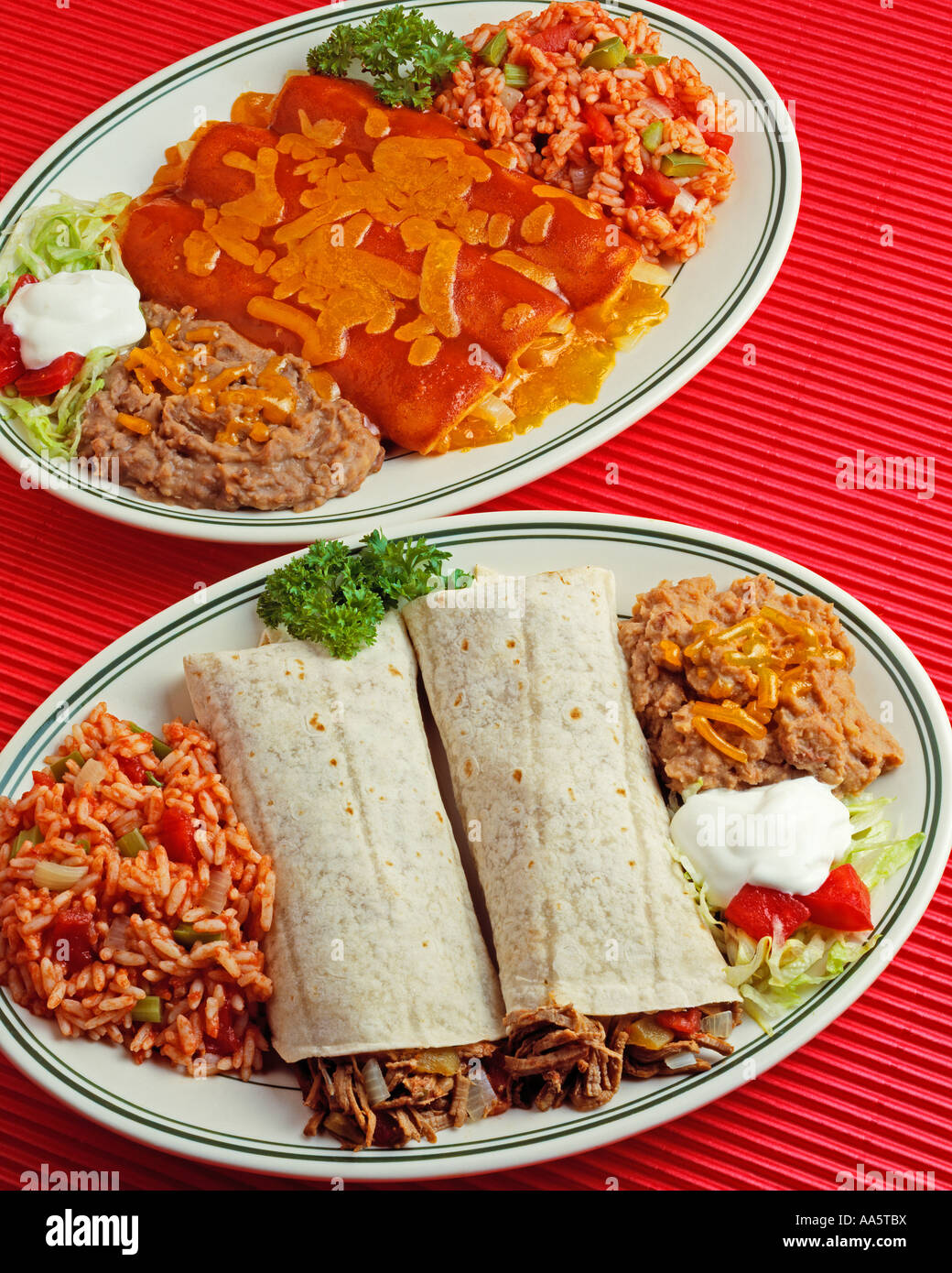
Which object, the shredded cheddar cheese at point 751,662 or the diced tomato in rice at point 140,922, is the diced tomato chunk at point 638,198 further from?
the diced tomato in rice at point 140,922

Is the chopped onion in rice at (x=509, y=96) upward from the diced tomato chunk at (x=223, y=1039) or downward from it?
upward

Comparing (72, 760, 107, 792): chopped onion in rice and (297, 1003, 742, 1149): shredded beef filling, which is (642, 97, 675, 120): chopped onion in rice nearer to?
(72, 760, 107, 792): chopped onion in rice

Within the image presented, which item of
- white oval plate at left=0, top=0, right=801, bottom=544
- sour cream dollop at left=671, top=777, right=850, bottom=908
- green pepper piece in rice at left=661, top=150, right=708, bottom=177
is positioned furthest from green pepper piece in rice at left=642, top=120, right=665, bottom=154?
sour cream dollop at left=671, top=777, right=850, bottom=908

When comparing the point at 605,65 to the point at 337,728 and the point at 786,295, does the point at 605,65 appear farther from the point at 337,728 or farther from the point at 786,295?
the point at 337,728

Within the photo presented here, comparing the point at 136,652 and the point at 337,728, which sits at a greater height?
the point at 136,652

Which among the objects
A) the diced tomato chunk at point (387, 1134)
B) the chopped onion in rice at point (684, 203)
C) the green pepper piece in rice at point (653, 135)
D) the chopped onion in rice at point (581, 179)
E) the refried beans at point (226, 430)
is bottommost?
the diced tomato chunk at point (387, 1134)

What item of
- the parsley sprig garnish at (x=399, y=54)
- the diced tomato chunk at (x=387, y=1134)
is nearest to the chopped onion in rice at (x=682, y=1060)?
the diced tomato chunk at (x=387, y=1134)

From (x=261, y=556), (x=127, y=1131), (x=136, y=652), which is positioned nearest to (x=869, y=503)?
(x=261, y=556)
